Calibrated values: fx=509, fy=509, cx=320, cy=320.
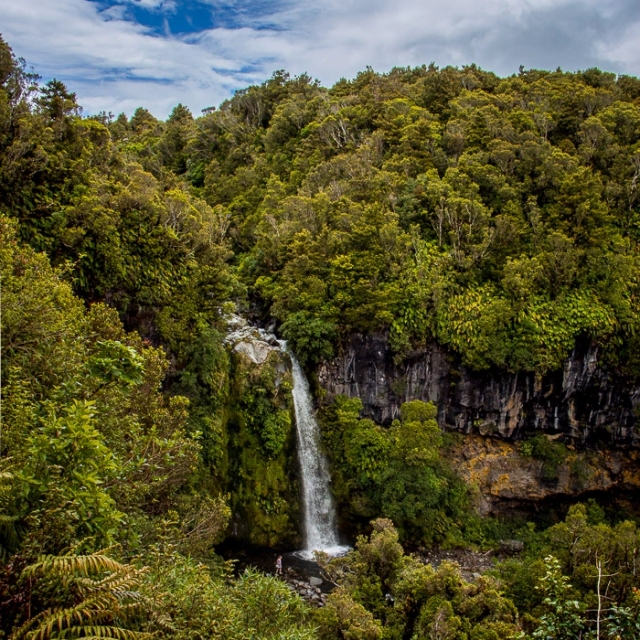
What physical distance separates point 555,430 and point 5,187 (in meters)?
21.9

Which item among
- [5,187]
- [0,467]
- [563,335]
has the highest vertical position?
[5,187]

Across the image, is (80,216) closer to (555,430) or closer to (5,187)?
(5,187)

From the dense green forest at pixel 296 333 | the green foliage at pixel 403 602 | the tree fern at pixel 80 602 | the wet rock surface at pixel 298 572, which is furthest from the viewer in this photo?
the wet rock surface at pixel 298 572

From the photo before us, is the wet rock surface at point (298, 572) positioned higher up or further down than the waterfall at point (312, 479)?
further down

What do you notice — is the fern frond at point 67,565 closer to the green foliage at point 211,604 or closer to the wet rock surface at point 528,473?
the green foliage at point 211,604

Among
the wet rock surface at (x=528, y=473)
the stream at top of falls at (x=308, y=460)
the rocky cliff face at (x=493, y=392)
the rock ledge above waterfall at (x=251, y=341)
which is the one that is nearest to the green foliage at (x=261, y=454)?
the rock ledge above waterfall at (x=251, y=341)

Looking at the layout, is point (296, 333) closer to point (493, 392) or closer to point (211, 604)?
point (493, 392)

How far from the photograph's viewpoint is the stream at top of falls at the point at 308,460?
1825 cm

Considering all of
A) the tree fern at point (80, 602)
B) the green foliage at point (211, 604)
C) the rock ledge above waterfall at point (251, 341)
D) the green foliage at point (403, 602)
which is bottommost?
the green foliage at point (403, 602)

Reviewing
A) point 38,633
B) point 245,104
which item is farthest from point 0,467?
point 245,104

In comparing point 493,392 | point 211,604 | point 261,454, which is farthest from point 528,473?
point 211,604

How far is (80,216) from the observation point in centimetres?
1454

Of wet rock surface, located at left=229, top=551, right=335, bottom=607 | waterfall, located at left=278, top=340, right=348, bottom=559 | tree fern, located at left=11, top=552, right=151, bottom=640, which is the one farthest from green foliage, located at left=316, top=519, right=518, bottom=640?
tree fern, located at left=11, top=552, right=151, bottom=640

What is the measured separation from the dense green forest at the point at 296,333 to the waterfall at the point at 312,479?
1.70ft
